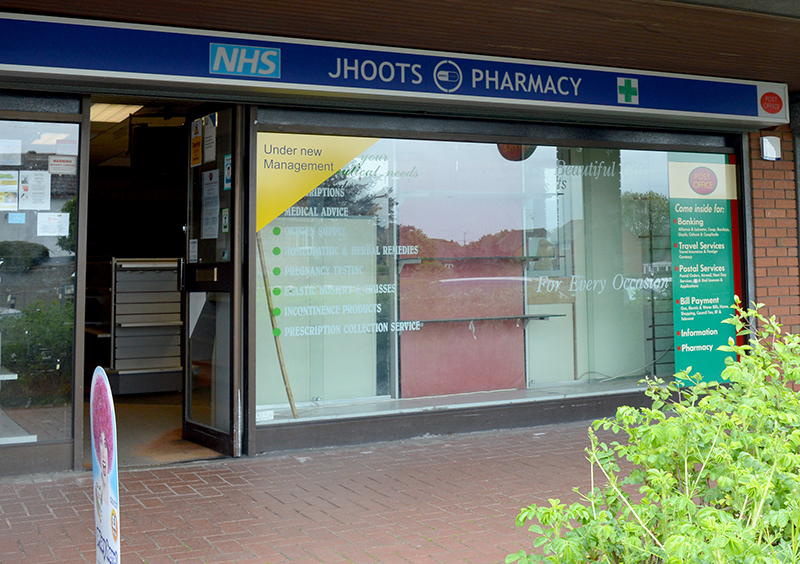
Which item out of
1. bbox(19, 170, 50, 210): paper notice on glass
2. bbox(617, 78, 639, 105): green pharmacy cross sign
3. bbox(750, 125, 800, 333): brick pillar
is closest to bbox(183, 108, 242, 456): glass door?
bbox(19, 170, 50, 210): paper notice on glass

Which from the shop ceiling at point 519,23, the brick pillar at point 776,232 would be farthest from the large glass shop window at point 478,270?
the shop ceiling at point 519,23

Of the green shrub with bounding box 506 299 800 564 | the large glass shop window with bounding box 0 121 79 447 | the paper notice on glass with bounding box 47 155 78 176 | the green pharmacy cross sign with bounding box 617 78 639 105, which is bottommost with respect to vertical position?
the green shrub with bounding box 506 299 800 564

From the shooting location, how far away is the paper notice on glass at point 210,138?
→ 614 cm

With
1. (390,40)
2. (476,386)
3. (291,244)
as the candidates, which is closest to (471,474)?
(476,386)

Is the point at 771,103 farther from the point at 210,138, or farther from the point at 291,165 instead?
the point at 210,138

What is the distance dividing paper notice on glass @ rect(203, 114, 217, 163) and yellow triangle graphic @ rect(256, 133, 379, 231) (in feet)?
1.51

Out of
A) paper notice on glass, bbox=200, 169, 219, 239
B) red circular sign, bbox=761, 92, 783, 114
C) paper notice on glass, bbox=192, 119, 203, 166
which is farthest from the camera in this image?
red circular sign, bbox=761, 92, 783, 114

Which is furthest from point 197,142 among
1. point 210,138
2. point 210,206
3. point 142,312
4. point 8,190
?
point 142,312

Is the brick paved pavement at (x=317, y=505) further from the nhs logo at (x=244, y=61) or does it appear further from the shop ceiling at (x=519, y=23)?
the shop ceiling at (x=519, y=23)

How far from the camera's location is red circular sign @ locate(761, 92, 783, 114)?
24.1 feet

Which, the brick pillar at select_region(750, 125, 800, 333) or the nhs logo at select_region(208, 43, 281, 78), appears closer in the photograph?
the nhs logo at select_region(208, 43, 281, 78)

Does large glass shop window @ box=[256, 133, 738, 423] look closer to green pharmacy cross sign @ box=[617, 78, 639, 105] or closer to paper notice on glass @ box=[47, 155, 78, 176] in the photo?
green pharmacy cross sign @ box=[617, 78, 639, 105]

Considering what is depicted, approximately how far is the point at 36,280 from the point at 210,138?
1.71m

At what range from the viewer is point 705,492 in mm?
2496
